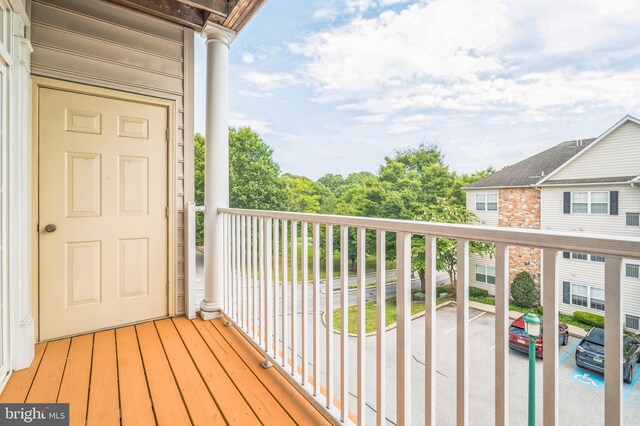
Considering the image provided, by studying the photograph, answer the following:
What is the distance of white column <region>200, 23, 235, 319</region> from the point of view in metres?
2.73

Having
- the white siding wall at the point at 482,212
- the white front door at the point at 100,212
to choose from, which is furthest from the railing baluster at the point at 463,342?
the white siding wall at the point at 482,212

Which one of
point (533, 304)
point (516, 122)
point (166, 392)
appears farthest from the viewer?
point (516, 122)

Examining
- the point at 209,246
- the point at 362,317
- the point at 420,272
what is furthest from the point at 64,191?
the point at 420,272

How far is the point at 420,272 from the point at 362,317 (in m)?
0.36

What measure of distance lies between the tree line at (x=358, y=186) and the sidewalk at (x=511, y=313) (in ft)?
18.1

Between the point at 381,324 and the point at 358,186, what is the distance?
34.5 feet

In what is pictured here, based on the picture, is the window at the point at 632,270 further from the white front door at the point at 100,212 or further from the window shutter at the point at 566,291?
the white front door at the point at 100,212

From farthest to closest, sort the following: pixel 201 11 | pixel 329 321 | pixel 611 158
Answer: pixel 611 158, pixel 201 11, pixel 329 321

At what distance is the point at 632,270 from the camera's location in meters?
0.64

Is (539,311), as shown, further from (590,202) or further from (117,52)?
(117,52)

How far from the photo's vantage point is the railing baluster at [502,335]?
2.59 feet

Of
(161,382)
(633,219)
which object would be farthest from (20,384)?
(633,219)

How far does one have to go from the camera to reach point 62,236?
2363mm

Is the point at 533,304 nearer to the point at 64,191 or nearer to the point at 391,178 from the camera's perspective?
the point at 64,191
